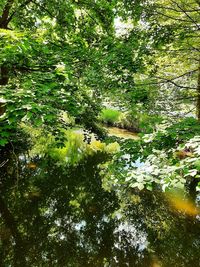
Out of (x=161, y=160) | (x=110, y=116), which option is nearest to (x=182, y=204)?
(x=161, y=160)

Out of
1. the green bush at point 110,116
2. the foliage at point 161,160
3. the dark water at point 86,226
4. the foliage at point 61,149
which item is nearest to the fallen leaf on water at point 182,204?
the dark water at point 86,226

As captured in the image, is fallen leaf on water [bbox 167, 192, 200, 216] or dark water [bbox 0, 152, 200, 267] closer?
dark water [bbox 0, 152, 200, 267]

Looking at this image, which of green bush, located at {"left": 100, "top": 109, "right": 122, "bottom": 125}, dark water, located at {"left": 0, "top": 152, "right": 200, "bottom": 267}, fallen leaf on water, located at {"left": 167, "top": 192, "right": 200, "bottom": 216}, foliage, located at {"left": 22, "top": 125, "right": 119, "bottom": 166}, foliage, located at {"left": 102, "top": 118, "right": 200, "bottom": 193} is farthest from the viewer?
green bush, located at {"left": 100, "top": 109, "right": 122, "bottom": 125}

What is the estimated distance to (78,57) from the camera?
7250mm

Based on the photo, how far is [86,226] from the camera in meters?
9.59

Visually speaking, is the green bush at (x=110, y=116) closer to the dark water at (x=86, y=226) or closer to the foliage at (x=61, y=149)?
the foliage at (x=61, y=149)

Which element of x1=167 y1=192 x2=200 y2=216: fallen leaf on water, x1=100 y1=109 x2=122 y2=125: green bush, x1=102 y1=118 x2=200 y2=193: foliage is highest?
x1=102 y1=118 x2=200 y2=193: foliage

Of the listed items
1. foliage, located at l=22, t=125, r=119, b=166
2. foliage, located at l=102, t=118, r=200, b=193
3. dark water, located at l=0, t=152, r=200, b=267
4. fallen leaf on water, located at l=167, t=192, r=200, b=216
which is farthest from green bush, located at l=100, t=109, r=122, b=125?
foliage, located at l=102, t=118, r=200, b=193

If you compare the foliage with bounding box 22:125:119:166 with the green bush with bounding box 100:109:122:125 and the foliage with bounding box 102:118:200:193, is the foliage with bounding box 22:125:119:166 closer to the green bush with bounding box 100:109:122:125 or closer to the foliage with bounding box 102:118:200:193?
the green bush with bounding box 100:109:122:125

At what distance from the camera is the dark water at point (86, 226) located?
7.91 metres

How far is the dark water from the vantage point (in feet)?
25.9

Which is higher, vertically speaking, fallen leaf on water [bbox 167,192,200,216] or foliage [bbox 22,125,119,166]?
fallen leaf on water [bbox 167,192,200,216]

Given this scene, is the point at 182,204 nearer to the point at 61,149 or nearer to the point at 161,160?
the point at 161,160

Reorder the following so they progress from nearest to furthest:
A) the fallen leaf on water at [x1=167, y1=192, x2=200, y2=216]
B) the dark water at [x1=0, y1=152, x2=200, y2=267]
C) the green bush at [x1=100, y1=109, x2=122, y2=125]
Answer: the dark water at [x1=0, y1=152, x2=200, y2=267]
the fallen leaf on water at [x1=167, y1=192, x2=200, y2=216]
the green bush at [x1=100, y1=109, x2=122, y2=125]
